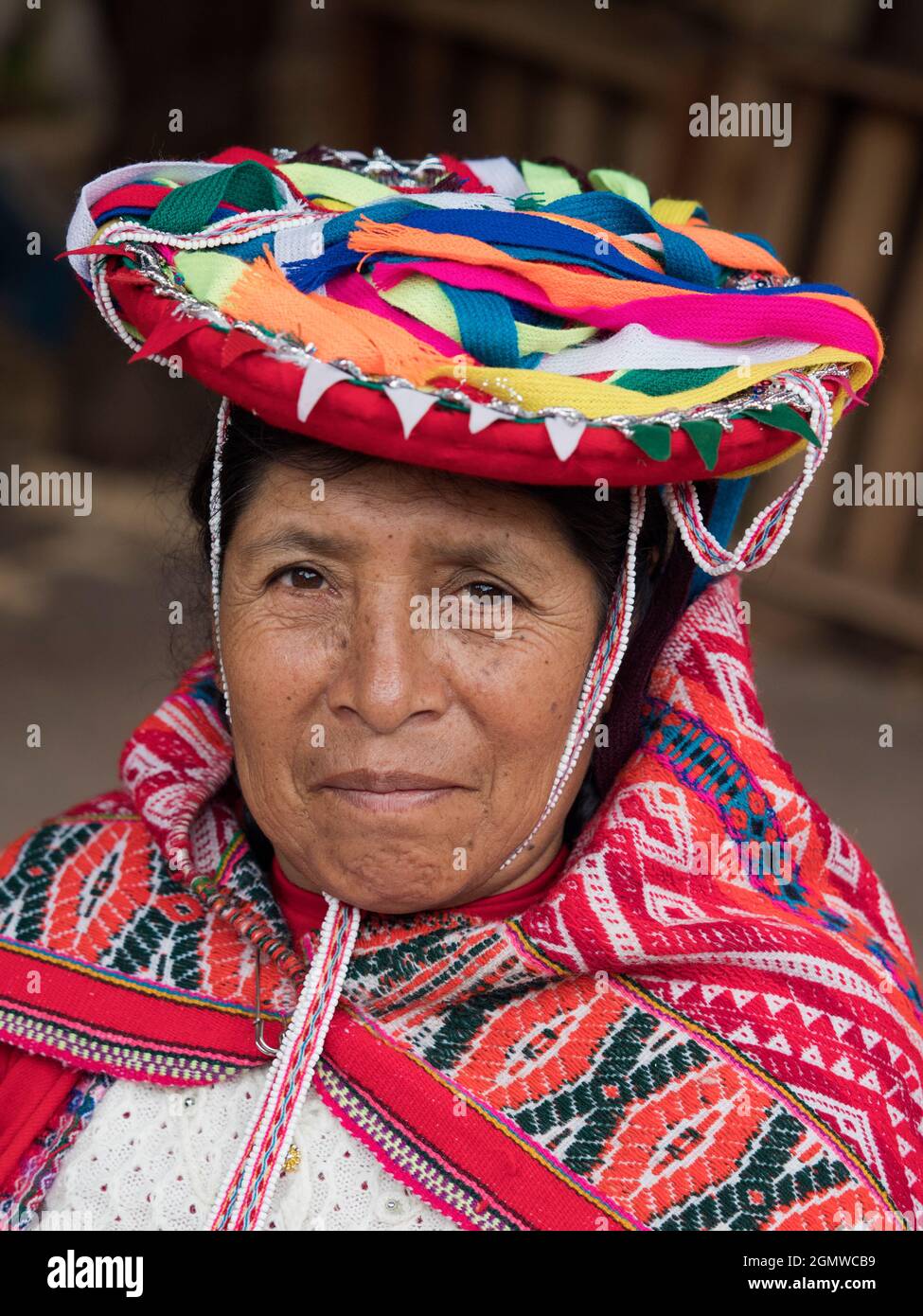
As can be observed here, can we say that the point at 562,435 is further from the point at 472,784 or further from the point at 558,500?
the point at 472,784

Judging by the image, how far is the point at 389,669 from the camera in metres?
1.50

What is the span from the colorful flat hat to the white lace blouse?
447 millimetres

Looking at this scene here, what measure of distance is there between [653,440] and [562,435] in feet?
0.30

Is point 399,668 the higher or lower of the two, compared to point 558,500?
lower

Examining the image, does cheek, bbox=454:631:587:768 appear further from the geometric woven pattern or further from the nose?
the geometric woven pattern

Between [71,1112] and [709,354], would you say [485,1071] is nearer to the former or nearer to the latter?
[71,1112]

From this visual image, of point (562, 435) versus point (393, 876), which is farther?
point (393, 876)

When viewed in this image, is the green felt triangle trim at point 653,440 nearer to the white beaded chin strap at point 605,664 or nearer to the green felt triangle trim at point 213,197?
the white beaded chin strap at point 605,664

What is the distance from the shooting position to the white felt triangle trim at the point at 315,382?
4.50ft

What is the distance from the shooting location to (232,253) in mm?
1575

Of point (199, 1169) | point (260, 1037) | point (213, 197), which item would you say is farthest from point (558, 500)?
point (199, 1169)

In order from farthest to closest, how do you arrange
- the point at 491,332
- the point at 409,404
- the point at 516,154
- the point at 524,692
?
the point at 516,154
the point at 524,692
the point at 491,332
the point at 409,404

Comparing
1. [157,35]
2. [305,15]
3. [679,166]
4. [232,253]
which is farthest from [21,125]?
[232,253]

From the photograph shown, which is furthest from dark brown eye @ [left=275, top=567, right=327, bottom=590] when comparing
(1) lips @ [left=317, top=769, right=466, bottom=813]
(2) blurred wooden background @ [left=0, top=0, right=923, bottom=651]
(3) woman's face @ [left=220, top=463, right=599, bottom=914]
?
(2) blurred wooden background @ [left=0, top=0, right=923, bottom=651]
